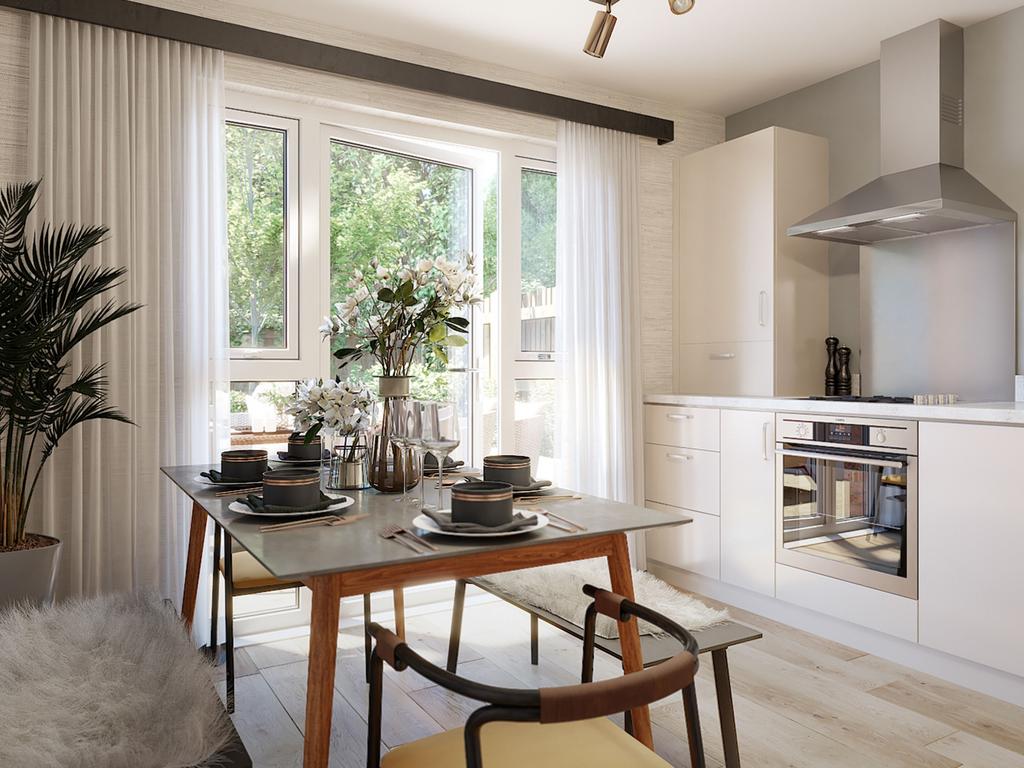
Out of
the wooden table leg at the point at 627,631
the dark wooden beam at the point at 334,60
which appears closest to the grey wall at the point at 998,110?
the dark wooden beam at the point at 334,60

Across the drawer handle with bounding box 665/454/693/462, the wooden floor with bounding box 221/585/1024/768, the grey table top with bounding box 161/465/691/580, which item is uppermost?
the grey table top with bounding box 161/465/691/580

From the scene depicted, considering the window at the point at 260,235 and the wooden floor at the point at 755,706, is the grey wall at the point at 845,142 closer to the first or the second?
the wooden floor at the point at 755,706

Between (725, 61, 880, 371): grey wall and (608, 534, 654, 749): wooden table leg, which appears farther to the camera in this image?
(725, 61, 880, 371): grey wall

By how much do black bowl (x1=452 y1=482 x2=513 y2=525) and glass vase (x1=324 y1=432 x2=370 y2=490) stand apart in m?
0.60

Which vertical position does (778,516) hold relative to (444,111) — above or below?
below

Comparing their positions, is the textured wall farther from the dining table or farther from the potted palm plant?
the dining table

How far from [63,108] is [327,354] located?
136 cm

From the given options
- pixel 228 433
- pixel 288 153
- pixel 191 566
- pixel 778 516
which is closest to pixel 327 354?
pixel 228 433

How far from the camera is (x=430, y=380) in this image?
3.88m

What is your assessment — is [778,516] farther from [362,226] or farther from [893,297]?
[362,226]

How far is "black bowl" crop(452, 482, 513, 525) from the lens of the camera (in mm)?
1550

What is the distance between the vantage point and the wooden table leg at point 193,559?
2.34 metres

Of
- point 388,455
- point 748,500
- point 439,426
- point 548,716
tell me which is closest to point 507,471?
point 439,426

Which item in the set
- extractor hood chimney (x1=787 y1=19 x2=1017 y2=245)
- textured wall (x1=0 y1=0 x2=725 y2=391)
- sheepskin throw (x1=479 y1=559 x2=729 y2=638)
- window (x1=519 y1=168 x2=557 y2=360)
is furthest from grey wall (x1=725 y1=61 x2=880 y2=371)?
sheepskin throw (x1=479 y1=559 x2=729 y2=638)
